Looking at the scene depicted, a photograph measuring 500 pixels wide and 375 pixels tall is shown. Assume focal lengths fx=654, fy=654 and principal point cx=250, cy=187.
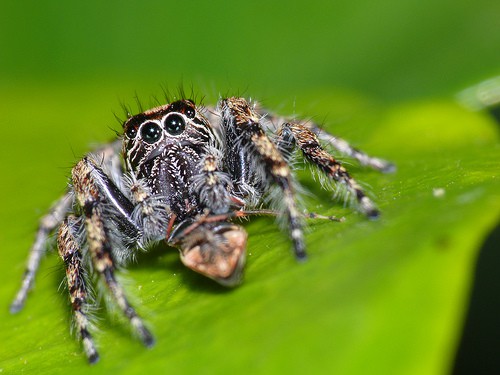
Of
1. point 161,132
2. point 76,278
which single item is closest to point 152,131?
point 161,132

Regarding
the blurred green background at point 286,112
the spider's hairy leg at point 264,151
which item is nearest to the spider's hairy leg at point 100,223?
the blurred green background at point 286,112

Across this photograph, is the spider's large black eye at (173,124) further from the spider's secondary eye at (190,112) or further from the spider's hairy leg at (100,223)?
the spider's hairy leg at (100,223)

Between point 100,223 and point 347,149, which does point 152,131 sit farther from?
point 347,149

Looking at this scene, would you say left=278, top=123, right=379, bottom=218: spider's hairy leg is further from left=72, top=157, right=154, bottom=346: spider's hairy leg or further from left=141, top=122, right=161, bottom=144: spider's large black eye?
left=72, top=157, right=154, bottom=346: spider's hairy leg

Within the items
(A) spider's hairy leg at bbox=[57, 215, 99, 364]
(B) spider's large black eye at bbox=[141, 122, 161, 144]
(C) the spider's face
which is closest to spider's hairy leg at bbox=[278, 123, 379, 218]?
(C) the spider's face

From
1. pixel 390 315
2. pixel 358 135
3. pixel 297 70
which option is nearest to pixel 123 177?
pixel 358 135

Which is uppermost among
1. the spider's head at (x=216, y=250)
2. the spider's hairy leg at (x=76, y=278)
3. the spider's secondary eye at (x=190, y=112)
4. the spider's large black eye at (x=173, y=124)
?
the spider's secondary eye at (x=190, y=112)

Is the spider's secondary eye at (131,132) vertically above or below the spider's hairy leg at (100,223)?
above
